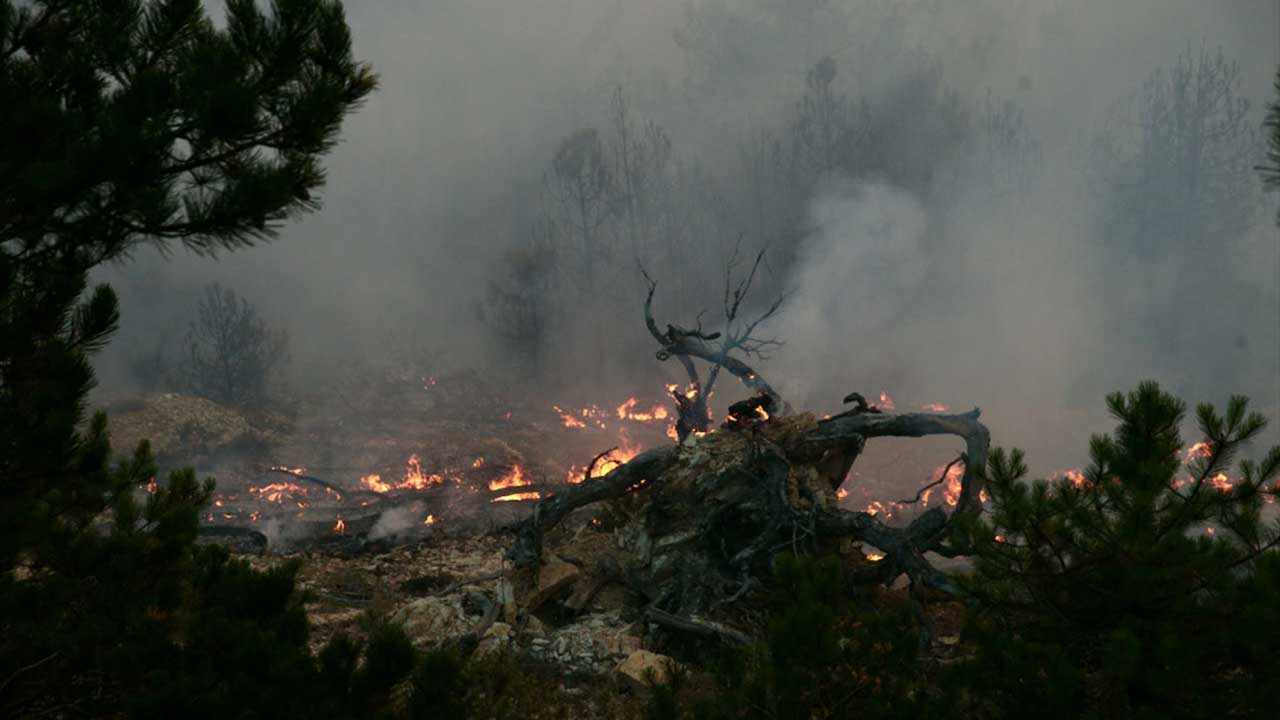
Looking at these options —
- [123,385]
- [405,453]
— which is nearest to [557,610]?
[405,453]

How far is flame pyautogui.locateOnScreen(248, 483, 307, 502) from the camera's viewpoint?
2030 centimetres

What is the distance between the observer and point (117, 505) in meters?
5.20

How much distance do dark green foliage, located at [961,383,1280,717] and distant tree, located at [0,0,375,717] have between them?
11.9 ft

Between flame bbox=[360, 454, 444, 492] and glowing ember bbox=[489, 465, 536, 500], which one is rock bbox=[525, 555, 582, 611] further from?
flame bbox=[360, 454, 444, 492]

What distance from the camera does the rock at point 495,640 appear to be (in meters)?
7.20

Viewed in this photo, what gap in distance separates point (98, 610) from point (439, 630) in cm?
338

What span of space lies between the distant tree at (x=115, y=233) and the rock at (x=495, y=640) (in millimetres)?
2865

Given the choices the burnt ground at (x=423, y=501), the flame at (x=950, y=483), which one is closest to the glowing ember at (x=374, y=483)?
the burnt ground at (x=423, y=501)

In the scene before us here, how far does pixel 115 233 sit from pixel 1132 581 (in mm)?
5905

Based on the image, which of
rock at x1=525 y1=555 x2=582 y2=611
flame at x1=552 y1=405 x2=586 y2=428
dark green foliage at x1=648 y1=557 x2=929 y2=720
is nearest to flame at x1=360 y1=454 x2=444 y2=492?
flame at x1=552 y1=405 x2=586 y2=428

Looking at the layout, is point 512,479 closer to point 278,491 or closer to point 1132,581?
point 278,491

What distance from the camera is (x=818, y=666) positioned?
3438 mm

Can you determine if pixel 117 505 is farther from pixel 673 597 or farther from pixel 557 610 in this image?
pixel 673 597

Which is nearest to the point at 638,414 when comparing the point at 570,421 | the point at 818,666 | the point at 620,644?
the point at 570,421
